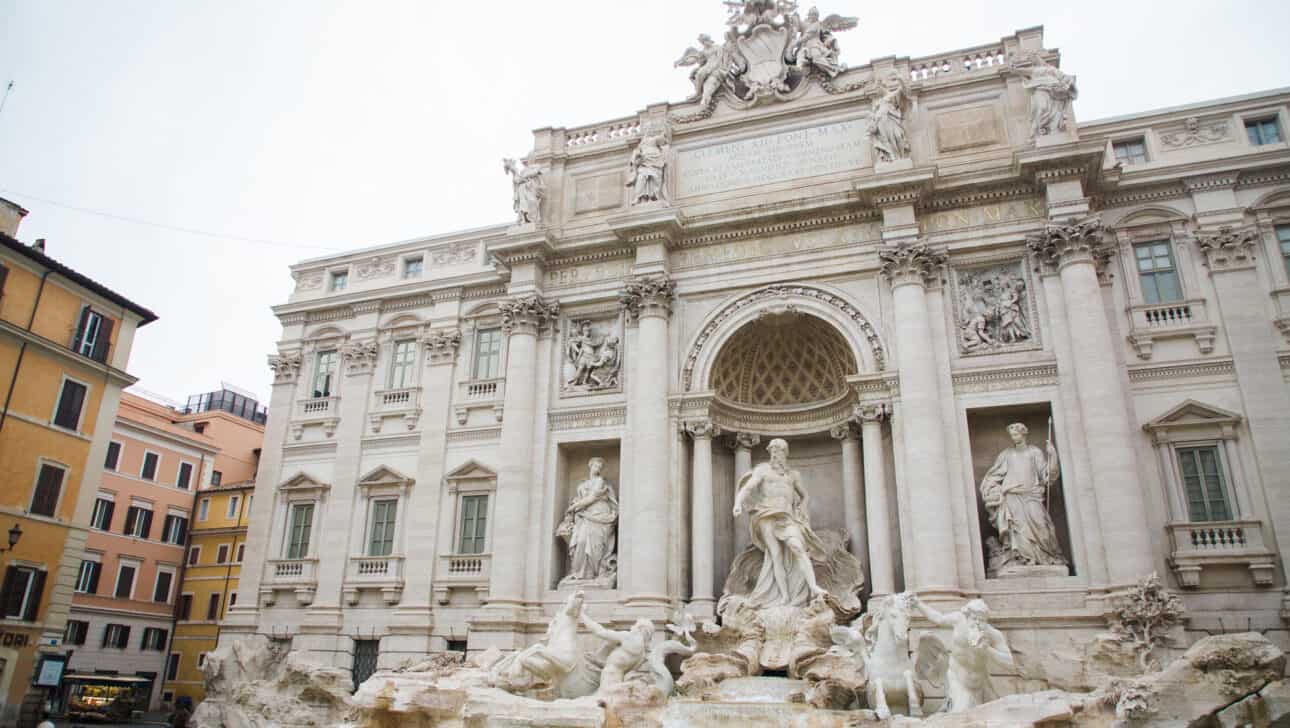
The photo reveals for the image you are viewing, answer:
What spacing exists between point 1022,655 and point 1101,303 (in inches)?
278

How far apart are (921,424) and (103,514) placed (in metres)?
32.2

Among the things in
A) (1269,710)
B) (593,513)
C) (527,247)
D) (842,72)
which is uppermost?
(842,72)

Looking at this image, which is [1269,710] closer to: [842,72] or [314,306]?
[842,72]

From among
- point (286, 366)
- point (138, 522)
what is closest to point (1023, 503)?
point (286, 366)

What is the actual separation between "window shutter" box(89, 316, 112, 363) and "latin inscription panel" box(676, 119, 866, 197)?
17.7m

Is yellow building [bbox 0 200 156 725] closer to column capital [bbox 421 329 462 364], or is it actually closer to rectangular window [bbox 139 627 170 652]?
column capital [bbox 421 329 462 364]

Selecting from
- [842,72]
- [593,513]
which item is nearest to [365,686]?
[593,513]

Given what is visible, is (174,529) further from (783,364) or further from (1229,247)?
(1229,247)

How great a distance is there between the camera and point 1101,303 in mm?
17391

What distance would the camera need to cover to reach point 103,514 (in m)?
34.6

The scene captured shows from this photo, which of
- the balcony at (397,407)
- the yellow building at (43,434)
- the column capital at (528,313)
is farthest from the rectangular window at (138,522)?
the column capital at (528,313)

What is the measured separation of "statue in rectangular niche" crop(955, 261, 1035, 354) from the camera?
18.3 metres

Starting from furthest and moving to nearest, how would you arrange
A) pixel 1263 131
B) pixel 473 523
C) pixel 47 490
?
1. pixel 47 490
2. pixel 473 523
3. pixel 1263 131

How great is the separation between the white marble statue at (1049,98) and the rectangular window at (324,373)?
19136 mm
